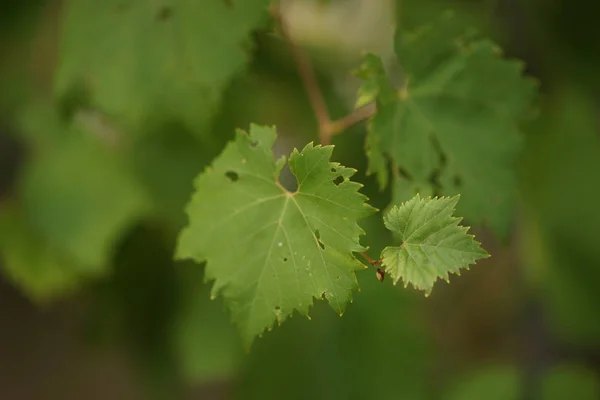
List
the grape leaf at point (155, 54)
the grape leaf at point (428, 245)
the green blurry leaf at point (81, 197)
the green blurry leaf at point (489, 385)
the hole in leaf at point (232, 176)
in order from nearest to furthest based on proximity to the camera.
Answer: the grape leaf at point (428, 245), the hole in leaf at point (232, 176), the grape leaf at point (155, 54), the green blurry leaf at point (81, 197), the green blurry leaf at point (489, 385)

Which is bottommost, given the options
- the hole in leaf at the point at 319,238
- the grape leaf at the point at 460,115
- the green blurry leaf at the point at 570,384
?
the green blurry leaf at the point at 570,384

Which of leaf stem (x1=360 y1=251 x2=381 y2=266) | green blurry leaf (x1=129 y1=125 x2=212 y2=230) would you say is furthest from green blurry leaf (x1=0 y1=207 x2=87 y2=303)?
leaf stem (x1=360 y1=251 x2=381 y2=266)

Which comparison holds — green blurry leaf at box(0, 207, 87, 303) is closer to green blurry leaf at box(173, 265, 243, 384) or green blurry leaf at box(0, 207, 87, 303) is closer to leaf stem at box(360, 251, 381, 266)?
green blurry leaf at box(173, 265, 243, 384)

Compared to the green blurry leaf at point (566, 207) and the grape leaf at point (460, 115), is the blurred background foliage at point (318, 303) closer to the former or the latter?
the green blurry leaf at point (566, 207)

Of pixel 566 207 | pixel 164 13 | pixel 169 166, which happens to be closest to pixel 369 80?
pixel 164 13

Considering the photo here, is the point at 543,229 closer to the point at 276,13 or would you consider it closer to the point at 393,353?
the point at 393,353

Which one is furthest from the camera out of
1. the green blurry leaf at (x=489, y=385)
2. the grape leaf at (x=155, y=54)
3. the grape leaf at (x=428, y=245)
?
the green blurry leaf at (x=489, y=385)

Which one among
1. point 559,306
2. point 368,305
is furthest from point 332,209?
point 559,306

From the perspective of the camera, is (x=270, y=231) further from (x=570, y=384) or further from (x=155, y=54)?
(x=570, y=384)

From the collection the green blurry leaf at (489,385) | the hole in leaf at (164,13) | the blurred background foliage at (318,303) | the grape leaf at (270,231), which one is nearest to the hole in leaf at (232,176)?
the grape leaf at (270,231)
